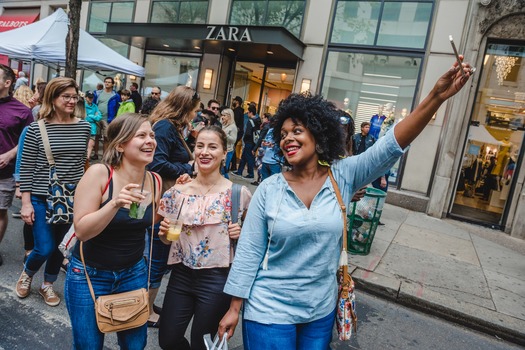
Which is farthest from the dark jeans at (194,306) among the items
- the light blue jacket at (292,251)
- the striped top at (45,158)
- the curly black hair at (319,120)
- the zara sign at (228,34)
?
the zara sign at (228,34)

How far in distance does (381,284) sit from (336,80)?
7483 millimetres

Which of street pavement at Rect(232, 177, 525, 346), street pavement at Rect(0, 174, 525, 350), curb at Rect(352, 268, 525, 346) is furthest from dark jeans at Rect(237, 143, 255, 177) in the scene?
curb at Rect(352, 268, 525, 346)

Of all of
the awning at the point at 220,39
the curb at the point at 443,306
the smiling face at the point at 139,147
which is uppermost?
the awning at the point at 220,39

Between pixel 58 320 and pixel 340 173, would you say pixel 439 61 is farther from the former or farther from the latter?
pixel 58 320

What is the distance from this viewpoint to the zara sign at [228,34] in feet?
32.4

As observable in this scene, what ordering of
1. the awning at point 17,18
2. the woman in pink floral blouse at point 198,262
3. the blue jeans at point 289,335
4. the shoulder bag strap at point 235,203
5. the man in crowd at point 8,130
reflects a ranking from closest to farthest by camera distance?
the blue jeans at point 289,335, the woman in pink floral blouse at point 198,262, the shoulder bag strap at point 235,203, the man in crowd at point 8,130, the awning at point 17,18

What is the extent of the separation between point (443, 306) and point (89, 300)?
3.90 m

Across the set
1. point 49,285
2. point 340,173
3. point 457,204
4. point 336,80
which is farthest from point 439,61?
point 49,285

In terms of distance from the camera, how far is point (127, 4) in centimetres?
1499

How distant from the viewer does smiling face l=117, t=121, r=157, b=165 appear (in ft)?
7.26

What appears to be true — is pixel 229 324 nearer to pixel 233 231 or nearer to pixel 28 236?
pixel 233 231

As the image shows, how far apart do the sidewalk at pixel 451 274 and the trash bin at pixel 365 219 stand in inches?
6.9

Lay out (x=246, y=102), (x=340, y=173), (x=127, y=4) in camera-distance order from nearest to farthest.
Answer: (x=340, y=173)
(x=246, y=102)
(x=127, y=4)

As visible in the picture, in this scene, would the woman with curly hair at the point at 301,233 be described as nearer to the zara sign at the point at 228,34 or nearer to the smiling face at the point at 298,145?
the smiling face at the point at 298,145
